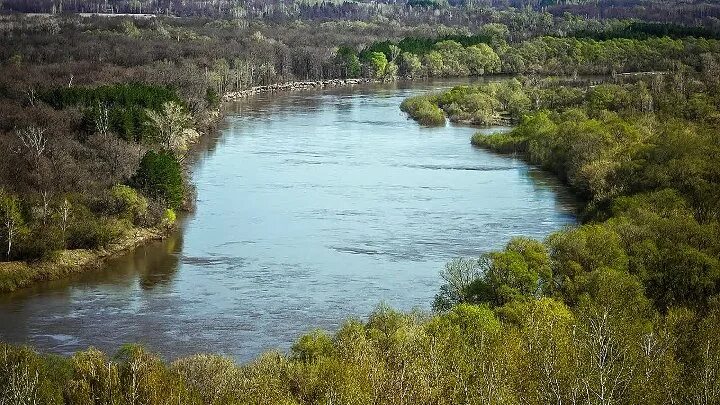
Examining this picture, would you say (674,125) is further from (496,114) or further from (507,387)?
(507,387)

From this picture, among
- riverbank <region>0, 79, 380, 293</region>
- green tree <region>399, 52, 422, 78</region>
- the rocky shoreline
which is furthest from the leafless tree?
green tree <region>399, 52, 422, 78</region>

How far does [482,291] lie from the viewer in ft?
64.7

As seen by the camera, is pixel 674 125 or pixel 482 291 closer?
pixel 482 291

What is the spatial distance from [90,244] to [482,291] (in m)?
11.2

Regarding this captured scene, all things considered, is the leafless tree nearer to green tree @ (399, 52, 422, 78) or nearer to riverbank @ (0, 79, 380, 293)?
riverbank @ (0, 79, 380, 293)

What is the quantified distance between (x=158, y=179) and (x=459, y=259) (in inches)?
409

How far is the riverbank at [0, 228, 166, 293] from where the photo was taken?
2330 cm

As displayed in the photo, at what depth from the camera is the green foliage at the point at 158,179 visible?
1150 inches

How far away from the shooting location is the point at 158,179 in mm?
29234

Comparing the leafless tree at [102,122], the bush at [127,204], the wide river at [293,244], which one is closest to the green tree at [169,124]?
the wide river at [293,244]

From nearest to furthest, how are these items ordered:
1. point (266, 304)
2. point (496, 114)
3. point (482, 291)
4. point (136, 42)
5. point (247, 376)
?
point (247, 376), point (482, 291), point (266, 304), point (496, 114), point (136, 42)

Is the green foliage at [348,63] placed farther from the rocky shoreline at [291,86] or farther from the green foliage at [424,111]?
the green foliage at [424,111]

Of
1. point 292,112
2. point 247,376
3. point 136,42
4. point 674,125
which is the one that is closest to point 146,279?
point 247,376

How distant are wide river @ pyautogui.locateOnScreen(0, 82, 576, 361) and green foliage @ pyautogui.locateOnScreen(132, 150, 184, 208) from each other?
915mm
